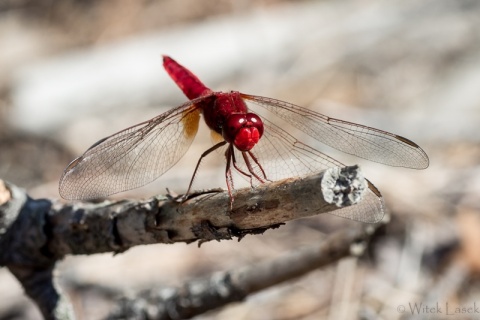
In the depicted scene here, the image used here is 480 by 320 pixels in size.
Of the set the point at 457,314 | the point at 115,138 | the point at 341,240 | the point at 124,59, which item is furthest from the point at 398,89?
the point at 115,138

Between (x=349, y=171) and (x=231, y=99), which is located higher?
(x=231, y=99)

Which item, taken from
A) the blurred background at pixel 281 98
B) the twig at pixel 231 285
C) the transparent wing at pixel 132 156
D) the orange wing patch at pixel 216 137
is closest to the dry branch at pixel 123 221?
the transparent wing at pixel 132 156

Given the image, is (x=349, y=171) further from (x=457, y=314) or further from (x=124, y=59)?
(x=124, y=59)

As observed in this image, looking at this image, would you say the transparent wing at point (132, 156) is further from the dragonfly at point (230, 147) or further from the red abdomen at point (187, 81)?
the red abdomen at point (187, 81)

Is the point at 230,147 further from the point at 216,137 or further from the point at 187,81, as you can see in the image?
the point at 187,81

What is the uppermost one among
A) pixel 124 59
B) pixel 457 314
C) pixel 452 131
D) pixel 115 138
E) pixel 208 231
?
pixel 124 59

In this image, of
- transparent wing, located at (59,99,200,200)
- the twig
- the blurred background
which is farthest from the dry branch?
the blurred background

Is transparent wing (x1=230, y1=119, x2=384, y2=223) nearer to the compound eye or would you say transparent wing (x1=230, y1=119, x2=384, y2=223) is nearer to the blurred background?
the compound eye
